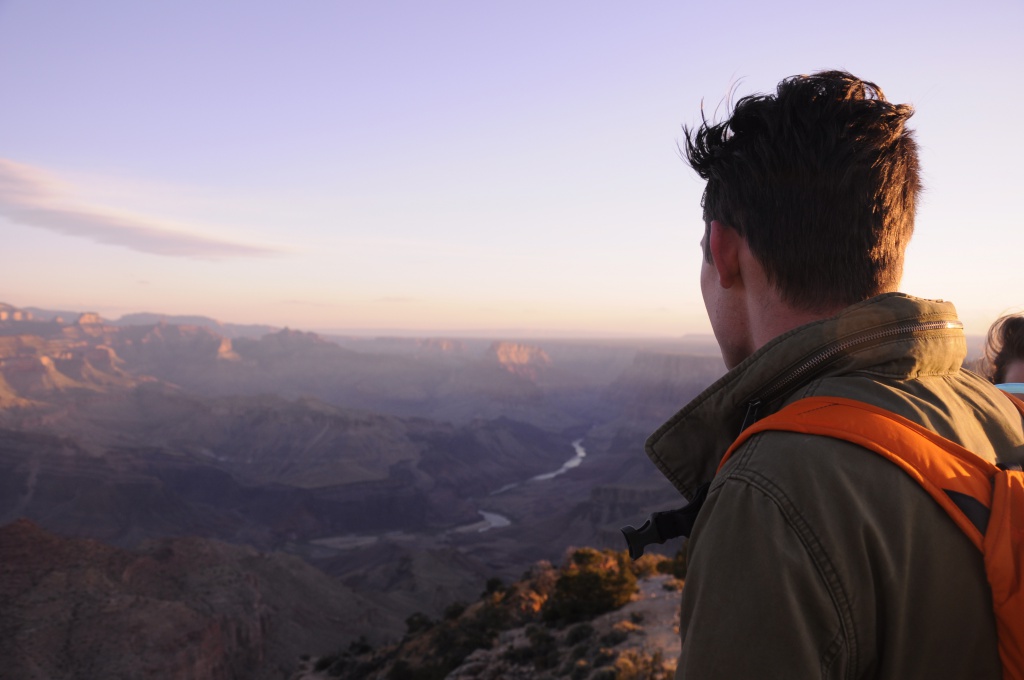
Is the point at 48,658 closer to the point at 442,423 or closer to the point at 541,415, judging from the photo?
the point at 442,423

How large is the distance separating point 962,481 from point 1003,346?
3.82m

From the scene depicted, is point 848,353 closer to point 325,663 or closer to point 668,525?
point 668,525

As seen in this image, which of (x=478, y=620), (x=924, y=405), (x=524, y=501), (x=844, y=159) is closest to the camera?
(x=924, y=405)

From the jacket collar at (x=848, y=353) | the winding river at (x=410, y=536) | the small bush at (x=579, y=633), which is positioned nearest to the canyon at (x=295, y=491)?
the winding river at (x=410, y=536)

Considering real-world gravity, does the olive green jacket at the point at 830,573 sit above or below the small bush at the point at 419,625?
above

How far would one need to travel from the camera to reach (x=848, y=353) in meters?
1.35

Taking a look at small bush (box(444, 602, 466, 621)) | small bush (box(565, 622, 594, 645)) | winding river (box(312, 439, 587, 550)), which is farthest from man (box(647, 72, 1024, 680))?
winding river (box(312, 439, 587, 550))

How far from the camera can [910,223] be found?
1573 millimetres

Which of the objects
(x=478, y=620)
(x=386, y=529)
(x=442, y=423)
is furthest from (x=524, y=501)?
(x=478, y=620)

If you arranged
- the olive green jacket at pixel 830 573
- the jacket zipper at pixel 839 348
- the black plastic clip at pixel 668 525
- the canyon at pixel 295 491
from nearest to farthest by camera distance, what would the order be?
the olive green jacket at pixel 830 573 < the jacket zipper at pixel 839 348 < the black plastic clip at pixel 668 525 < the canyon at pixel 295 491

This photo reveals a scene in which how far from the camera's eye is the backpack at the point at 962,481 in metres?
1.10

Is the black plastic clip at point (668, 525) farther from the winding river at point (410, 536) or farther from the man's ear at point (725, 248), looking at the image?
the winding river at point (410, 536)

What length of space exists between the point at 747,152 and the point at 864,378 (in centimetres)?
62

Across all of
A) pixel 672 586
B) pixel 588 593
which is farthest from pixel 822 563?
pixel 672 586
